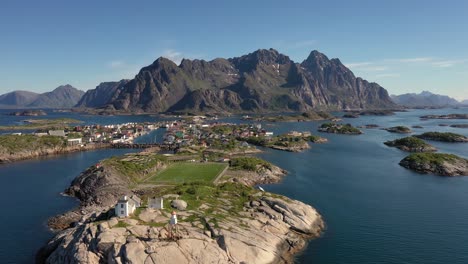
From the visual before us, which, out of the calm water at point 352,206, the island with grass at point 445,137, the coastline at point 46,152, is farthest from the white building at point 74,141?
the island with grass at point 445,137

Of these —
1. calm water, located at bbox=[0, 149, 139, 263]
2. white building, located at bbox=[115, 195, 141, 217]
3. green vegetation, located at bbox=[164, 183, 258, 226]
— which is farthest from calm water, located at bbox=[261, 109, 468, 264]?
calm water, located at bbox=[0, 149, 139, 263]

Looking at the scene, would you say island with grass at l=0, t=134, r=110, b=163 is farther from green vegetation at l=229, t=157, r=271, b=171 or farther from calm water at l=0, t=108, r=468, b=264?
green vegetation at l=229, t=157, r=271, b=171

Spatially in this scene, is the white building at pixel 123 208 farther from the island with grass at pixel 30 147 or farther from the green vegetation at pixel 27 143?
the green vegetation at pixel 27 143

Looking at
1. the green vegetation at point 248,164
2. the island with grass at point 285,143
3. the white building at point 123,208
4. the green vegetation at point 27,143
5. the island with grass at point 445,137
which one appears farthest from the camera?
the island with grass at point 445,137

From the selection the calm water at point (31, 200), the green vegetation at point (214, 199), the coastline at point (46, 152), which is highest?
the green vegetation at point (214, 199)

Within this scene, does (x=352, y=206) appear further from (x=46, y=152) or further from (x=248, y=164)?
(x=46, y=152)

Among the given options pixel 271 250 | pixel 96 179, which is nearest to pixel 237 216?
pixel 271 250
